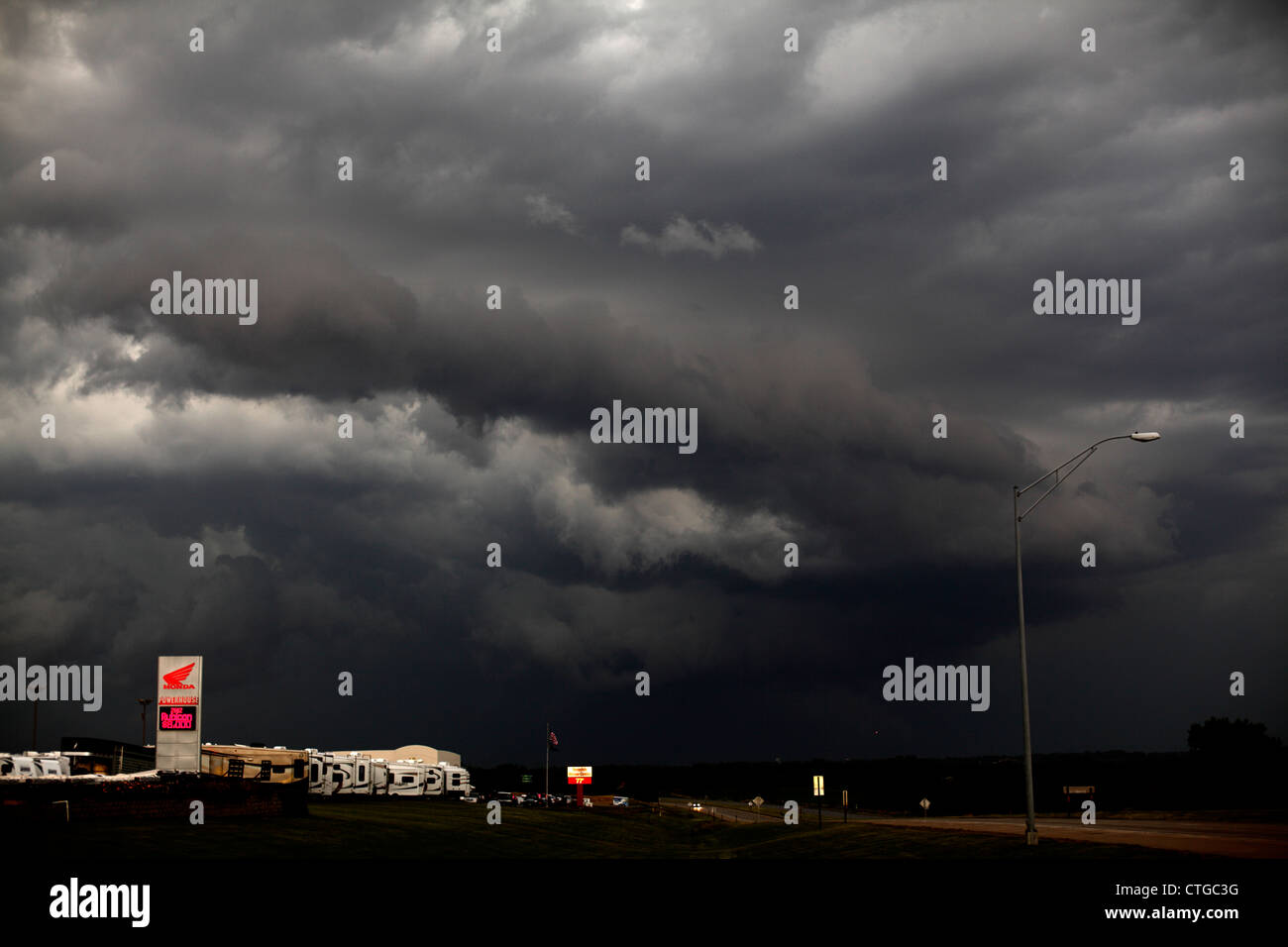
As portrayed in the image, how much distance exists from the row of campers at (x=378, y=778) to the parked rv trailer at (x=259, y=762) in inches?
159

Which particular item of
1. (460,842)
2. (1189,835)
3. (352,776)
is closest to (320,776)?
(352,776)

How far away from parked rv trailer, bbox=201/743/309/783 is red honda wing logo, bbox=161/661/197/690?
2820 cm

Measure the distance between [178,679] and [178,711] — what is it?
83.5 inches

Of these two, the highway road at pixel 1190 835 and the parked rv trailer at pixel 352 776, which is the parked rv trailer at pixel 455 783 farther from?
A: the highway road at pixel 1190 835

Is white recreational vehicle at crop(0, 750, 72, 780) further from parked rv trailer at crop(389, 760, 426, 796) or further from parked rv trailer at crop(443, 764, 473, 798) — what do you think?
parked rv trailer at crop(443, 764, 473, 798)

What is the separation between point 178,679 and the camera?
6500 centimetres

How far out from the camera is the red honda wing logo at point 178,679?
212 feet

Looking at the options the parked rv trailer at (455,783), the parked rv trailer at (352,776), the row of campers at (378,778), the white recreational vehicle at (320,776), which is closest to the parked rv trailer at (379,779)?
the row of campers at (378,778)

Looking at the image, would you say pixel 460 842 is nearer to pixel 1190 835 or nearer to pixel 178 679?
pixel 178 679

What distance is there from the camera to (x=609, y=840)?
211ft
